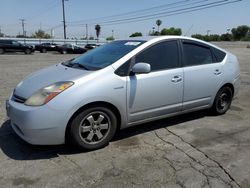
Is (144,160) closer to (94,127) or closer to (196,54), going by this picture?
(94,127)

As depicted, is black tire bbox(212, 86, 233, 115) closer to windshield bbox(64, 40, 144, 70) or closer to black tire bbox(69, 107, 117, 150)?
windshield bbox(64, 40, 144, 70)

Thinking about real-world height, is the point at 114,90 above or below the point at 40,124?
above

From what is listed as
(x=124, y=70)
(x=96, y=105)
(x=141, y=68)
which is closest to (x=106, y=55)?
(x=124, y=70)

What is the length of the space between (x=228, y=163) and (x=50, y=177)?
86.1 inches

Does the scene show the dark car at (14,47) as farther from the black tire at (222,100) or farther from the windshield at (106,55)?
the black tire at (222,100)

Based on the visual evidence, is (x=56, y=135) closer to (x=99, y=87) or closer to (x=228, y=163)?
(x=99, y=87)

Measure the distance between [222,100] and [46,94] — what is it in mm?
3552

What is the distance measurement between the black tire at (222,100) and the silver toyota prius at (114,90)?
11cm

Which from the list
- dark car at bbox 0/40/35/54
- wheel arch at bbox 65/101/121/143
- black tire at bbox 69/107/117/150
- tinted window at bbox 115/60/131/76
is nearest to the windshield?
tinted window at bbox 115/60/131/76

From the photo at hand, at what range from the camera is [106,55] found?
4.39 m

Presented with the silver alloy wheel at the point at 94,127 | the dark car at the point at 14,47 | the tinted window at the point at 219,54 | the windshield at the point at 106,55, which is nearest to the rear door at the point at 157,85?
the windshield at the point at 106,55

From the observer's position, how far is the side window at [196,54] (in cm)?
471

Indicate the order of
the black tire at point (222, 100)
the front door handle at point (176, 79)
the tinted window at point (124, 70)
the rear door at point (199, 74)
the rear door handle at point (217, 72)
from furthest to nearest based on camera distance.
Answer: the black tire at point (222, 100), the rear door handle at point (217, 72), the rear door at point (199, 74), the front door handle at point (176, 79), the tinted window at point (124, 70)

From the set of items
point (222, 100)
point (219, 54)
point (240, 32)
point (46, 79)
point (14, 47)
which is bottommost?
point (14, 47)
